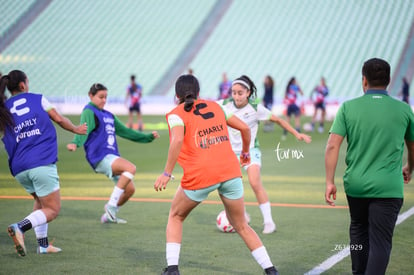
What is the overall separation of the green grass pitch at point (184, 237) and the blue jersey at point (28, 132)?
1.09 metres

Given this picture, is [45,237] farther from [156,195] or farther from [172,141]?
[156,195]

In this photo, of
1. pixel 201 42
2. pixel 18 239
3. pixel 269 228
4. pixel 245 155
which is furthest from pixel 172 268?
pixel 201 42

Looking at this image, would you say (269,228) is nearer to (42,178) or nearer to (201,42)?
(42,178)

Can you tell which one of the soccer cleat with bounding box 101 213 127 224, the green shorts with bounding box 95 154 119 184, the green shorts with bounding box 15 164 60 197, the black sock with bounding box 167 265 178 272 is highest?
the green shorts with bounding box 15 164 60 197

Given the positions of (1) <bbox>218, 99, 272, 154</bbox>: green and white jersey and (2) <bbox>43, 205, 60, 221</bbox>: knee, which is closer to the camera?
(2) <bbox>43, 205, 60, 221</bbox>: knee

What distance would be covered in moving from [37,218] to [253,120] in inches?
129

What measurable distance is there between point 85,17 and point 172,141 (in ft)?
174

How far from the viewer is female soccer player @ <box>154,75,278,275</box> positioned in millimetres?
5902

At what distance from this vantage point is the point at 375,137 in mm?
5277

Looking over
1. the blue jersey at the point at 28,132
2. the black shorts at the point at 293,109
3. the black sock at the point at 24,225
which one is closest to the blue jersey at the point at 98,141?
the blue jersey at the point at 28,132

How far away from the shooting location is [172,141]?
582 centimetres

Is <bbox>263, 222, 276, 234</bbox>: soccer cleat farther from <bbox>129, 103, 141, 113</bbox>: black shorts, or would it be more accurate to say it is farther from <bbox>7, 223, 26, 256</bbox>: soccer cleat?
<bbox>129, 103, 141, 113</bbox>: black shorts

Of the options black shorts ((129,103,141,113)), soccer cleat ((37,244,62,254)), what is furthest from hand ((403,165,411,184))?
black shorts ((129,103,141,113))
